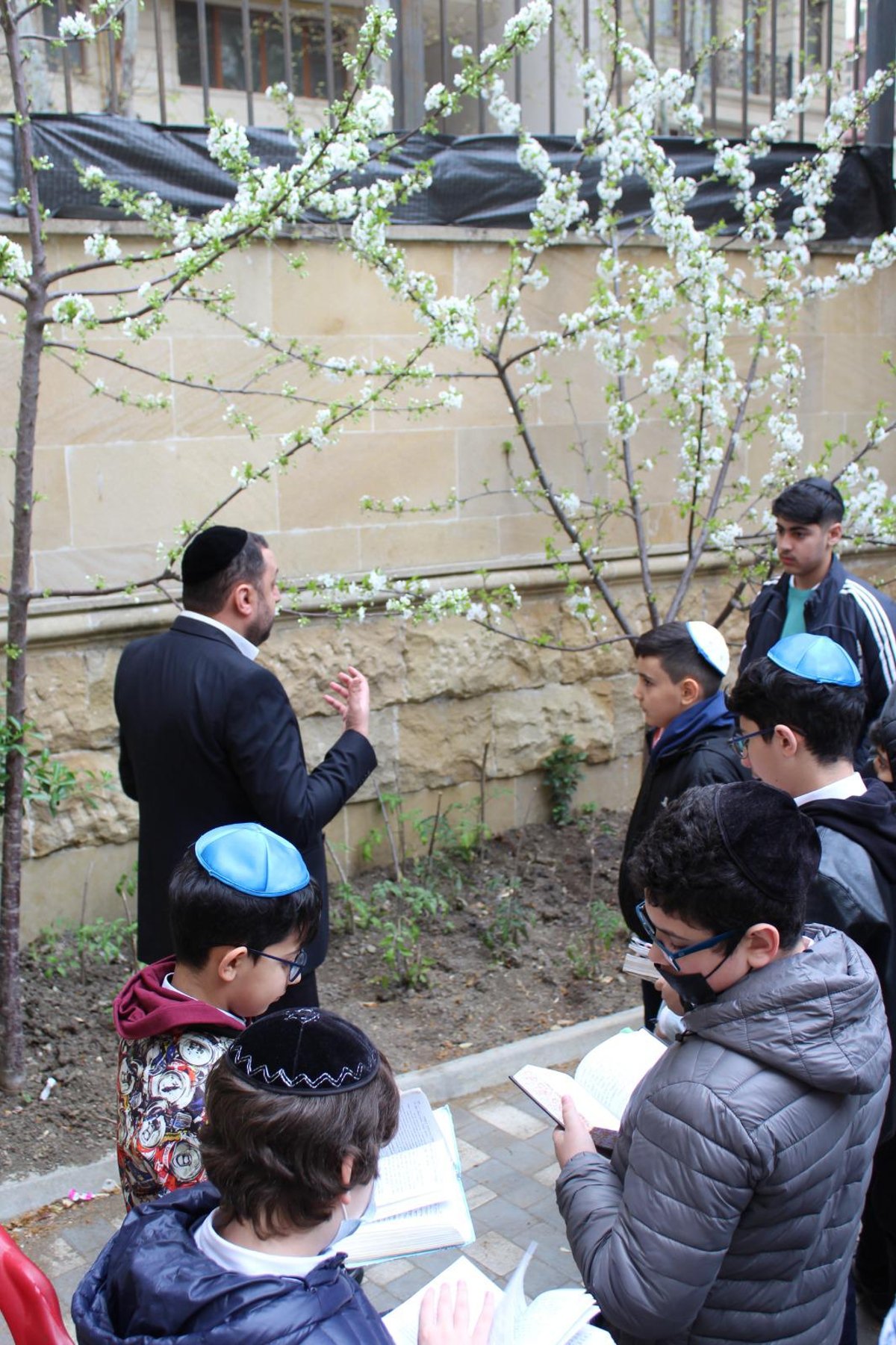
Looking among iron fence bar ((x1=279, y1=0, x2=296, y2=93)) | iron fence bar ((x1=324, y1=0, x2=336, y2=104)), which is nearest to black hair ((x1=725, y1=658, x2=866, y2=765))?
iron fence bar ((x1=324, y1=0, x2=336, y2=104))

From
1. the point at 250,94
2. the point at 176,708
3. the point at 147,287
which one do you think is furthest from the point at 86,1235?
the point at 250,94

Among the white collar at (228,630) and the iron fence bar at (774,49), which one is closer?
the white collar at (228,630)

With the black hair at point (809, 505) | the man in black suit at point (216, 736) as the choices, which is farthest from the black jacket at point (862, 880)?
the black hair at point (809, 505)

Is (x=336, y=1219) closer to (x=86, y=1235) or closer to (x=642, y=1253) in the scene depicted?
(x=642, y=1253)

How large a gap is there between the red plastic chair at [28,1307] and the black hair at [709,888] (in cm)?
115

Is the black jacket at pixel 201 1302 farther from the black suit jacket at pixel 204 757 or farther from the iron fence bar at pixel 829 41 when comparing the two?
the iron fence bar at pixel 829 41

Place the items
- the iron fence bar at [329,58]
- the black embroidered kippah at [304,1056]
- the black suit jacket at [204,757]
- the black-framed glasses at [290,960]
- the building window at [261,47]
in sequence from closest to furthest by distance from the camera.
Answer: the black embroidered kippah at [304,1056], the black-framed glasses at [290,960], the black suit jacket at [204,757], the iron fence bar at [329,58], the building window at [261,47]

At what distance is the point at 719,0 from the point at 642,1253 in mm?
7777

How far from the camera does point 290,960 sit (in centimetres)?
227

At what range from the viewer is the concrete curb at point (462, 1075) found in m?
3.79

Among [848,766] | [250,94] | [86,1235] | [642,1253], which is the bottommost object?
[86,1235]

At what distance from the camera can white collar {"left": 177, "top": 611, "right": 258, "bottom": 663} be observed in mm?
3295

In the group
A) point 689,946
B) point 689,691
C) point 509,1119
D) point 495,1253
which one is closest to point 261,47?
point 689,691

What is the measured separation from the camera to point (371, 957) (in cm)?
539
